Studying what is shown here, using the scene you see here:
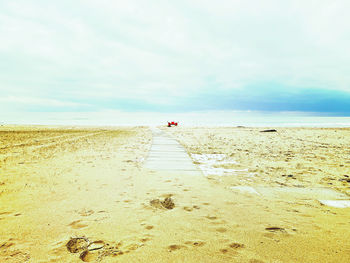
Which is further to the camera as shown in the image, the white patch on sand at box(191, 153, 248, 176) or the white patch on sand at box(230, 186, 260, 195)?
the white patch on sand at box(191, 153, 248, 176)

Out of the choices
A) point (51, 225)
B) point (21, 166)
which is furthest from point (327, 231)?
point (21, 166)

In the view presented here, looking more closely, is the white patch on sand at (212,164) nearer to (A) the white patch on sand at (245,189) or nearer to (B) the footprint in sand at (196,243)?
(A) the white patch on sand at (245,189)

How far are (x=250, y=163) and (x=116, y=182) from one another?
4.62 meters

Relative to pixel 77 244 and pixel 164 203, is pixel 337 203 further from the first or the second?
pixel 77 244

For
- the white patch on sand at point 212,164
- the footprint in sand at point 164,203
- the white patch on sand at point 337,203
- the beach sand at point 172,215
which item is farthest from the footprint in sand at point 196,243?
the white patch on sand at point 212,164

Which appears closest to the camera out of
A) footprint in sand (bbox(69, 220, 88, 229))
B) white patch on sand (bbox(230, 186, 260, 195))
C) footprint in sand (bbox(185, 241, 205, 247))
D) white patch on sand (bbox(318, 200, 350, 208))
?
footprint in sand (bbox(185, 241, 205, 247))

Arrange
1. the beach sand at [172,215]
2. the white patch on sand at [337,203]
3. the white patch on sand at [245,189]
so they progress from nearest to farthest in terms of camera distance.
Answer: the beach sand at [172,215] < the white patch on sand at [337,203] < the white patch on sand at [245,189]

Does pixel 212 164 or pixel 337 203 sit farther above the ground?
pixel 212 164

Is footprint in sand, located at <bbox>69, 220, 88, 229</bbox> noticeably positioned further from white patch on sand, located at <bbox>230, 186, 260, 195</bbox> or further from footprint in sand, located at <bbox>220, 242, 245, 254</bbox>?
white patch on sand, located at <bbox>230, 186, 260, 195</bbox>

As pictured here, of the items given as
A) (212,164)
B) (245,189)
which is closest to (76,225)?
(245,189)

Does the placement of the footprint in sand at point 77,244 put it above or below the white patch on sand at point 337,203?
above

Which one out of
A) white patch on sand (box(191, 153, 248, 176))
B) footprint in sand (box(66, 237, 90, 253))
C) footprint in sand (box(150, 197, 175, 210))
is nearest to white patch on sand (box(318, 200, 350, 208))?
white patch on sand (box(191, 153, 248, 176))

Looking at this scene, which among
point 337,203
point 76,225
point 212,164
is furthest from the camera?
point 212,164

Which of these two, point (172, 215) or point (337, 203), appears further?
point (337, 203)
